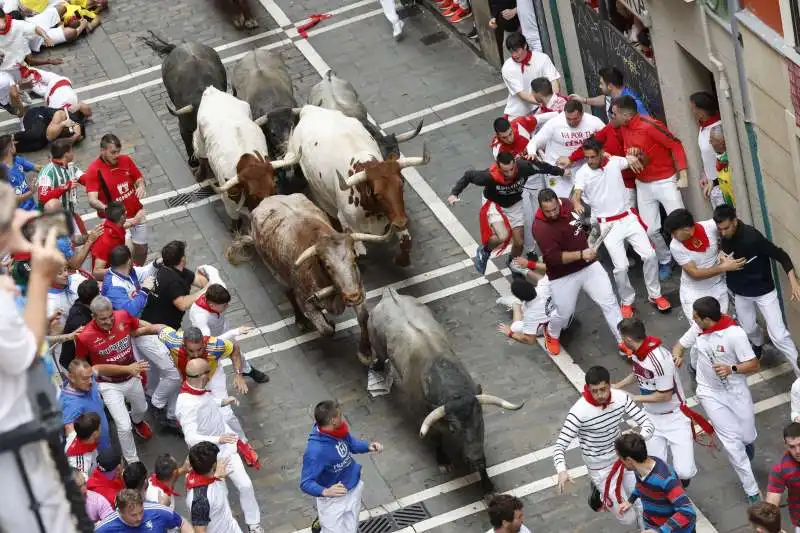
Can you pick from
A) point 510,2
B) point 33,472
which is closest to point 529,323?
point 510,2

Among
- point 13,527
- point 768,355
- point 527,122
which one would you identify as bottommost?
point 768,355

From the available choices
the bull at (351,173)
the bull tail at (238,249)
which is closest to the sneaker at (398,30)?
the bull at (351,173)

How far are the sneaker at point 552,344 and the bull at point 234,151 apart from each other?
4.36 meters

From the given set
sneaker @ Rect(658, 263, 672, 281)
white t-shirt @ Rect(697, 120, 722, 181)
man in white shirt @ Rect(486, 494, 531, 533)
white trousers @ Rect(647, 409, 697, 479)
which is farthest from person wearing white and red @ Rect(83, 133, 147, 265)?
man in white shirt @ Rect(486, 494, 531, 533)

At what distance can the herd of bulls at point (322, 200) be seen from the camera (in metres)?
15.6

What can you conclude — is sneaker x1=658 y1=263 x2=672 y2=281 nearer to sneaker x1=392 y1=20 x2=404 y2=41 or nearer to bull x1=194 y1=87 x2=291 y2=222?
bull x1=194 y1=87 x2=291 y2=222

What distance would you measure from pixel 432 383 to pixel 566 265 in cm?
217

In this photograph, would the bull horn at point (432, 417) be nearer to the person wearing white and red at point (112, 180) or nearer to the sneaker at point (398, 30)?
the person wearing white and red at point (112, 180)

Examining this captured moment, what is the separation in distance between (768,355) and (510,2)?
7.95 m

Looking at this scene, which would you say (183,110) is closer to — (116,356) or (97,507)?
(116,356)

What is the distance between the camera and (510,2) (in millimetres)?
22281

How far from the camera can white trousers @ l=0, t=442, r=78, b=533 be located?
16.1 feet

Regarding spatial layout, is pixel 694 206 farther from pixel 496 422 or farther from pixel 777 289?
pixel 496 422

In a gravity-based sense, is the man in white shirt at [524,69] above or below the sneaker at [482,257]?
above
